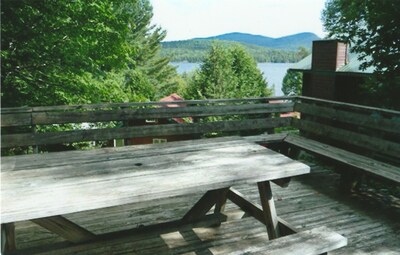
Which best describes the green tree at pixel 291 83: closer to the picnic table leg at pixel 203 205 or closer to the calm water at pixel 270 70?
the calm water at pixel 270 70

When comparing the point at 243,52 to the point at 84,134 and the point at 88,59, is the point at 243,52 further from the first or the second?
the point at 84,134

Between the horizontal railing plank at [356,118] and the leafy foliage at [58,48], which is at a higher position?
the leafy foliage at [58,48]

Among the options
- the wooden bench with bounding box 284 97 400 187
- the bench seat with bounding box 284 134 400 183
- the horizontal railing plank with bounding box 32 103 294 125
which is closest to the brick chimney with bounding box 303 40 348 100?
the wooden bench with bounding box 284 97 400 187

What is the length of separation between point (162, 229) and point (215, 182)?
92cm

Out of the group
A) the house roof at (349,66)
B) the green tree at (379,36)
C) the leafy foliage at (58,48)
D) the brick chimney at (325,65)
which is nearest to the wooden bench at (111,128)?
the leafy foliage at (58,48)

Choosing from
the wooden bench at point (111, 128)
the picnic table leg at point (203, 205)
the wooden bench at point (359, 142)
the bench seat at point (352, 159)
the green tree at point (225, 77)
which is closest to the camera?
the wooden bench at point (111, 128)

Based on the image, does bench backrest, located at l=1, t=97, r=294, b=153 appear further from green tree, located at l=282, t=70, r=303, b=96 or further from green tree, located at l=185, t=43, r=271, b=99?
green tree, located at l=282, t=70, r=303, b=96

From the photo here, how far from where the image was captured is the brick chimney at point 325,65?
14.3 metres

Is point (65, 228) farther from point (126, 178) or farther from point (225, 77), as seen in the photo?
point (225, 77)

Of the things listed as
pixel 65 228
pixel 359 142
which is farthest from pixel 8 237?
pixel 359 142

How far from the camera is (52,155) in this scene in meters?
2.95

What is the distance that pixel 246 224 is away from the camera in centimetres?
380

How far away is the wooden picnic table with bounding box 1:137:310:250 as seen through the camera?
201 centimetres

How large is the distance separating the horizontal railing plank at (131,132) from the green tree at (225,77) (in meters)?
22.8
